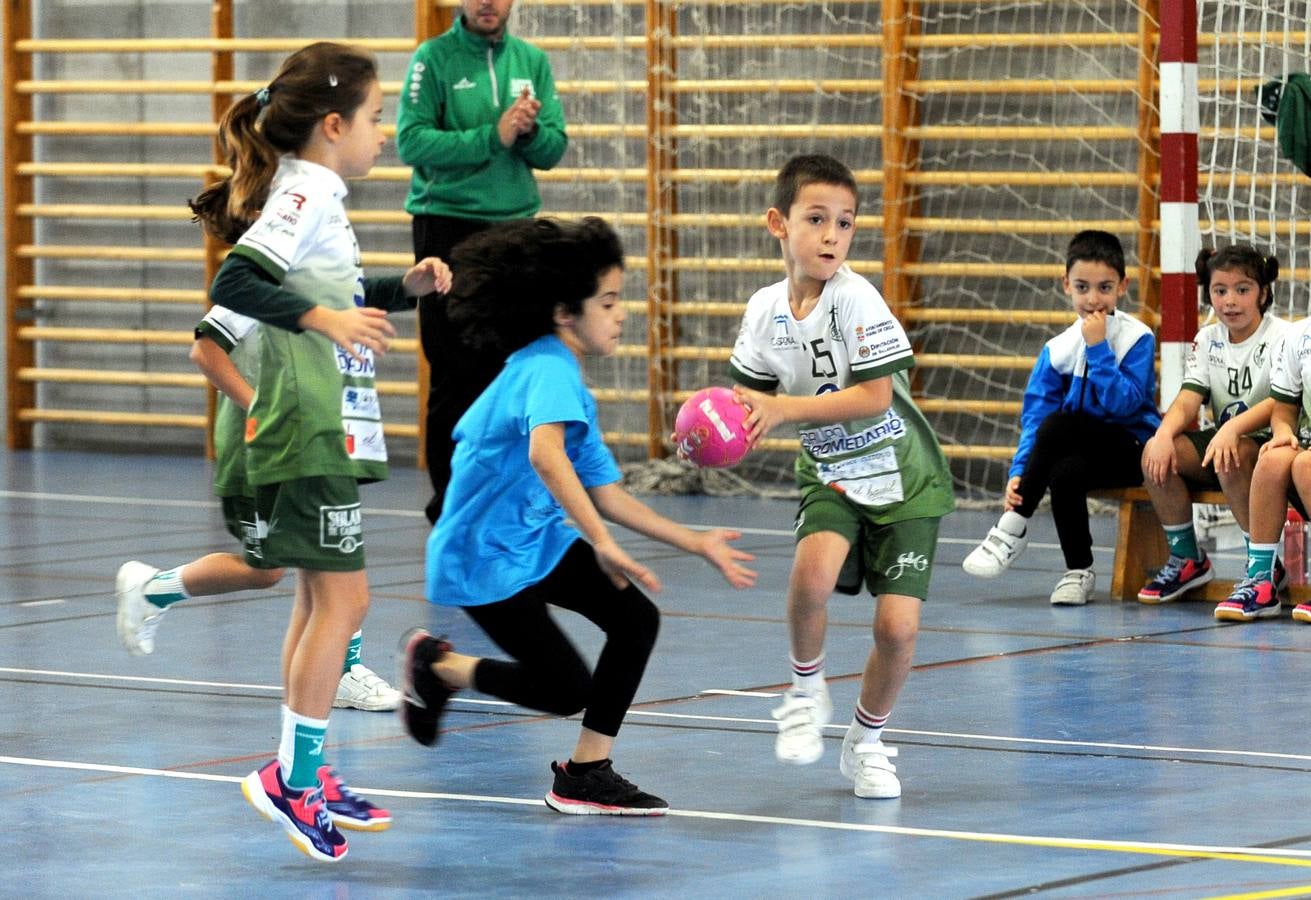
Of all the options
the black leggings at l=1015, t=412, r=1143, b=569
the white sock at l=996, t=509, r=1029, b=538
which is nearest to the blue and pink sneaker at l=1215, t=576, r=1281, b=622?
the black leggings at l=1015, t=412, r=1143, b=569

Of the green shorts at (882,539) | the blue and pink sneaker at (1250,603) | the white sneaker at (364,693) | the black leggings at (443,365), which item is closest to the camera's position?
the green shorts at (882,539)

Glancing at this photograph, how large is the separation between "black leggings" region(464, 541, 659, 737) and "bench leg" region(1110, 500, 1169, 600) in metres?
3.04

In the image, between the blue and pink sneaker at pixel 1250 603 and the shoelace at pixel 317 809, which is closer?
the shoelace at pixel 317 809

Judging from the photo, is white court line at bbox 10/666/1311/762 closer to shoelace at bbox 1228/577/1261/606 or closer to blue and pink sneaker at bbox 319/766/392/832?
blue and pink sneaker at bbox 319/766/392/832

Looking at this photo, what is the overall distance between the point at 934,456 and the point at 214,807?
151cm

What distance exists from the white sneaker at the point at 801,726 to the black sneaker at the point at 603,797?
1.06ft

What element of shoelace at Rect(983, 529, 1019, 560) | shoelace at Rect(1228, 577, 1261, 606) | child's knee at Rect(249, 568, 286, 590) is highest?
child's knee at Rect(249, 568, 286, 590)

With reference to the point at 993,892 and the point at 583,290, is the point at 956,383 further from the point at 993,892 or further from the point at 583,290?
the point at 993,892

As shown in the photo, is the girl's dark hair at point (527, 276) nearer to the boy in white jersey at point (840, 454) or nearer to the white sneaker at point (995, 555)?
the boy in white jersey at point (840, 454)

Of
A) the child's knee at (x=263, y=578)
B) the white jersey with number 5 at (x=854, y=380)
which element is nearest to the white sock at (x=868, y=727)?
the white jersey with number 5 at (x=854, y=380)

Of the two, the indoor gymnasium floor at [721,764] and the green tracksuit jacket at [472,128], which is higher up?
the green tracksuit jacket at [472,128]

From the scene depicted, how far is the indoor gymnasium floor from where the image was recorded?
133 inches

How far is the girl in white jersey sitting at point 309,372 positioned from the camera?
350 cm

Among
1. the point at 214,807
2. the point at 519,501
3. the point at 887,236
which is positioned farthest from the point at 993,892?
the point at 887,236
